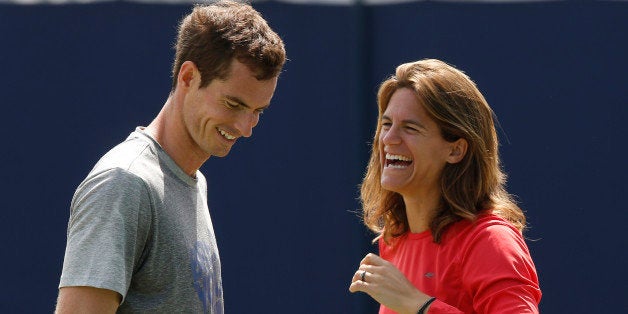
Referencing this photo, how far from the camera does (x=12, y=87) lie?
14.4 ft

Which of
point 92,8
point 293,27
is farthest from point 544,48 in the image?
point 92,8

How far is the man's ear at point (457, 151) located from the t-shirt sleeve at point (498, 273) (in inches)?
10.1

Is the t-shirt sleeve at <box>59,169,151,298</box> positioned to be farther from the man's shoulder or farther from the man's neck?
the man's neck

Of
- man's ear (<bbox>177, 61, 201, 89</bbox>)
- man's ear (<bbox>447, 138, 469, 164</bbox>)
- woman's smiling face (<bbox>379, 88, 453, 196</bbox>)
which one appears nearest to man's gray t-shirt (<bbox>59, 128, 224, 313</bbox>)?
man's ear (<bbox>177, 61, 201, 89</bbox>)

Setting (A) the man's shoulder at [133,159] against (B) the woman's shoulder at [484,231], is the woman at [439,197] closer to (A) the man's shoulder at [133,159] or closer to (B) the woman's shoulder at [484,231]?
(B) the woman's shoulder at [484,231]

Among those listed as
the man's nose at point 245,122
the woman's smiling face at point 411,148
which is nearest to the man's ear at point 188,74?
the man's nose at point 245,122

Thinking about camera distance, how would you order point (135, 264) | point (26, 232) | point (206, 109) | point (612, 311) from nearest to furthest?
point (135, 264) < point (206, 109) < point (612, 311) < point (26, 232)

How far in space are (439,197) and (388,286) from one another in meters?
0.35

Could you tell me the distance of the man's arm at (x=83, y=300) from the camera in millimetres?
2037

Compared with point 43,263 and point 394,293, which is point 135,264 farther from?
point 43,263

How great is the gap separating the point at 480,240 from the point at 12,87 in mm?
2655

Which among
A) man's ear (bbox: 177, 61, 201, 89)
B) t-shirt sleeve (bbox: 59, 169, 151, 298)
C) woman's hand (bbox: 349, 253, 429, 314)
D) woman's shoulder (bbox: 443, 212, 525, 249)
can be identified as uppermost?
man's ear (bbox: 177, 61, 201, 89)

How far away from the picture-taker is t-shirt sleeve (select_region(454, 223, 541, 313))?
230 centimetres

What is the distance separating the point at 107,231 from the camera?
207 centimetres
